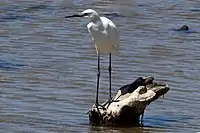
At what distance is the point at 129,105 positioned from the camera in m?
8.80

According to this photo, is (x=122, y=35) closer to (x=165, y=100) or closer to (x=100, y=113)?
(x=165, y=100)

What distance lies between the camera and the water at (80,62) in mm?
9172

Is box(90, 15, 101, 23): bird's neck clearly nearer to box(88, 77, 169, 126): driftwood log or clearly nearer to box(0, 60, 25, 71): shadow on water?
box(88, 77, 169, 126): driftwood log

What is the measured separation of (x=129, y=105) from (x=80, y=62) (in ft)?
11.0

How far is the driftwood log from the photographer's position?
8773mm

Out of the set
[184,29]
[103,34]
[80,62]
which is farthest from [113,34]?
[184,29]

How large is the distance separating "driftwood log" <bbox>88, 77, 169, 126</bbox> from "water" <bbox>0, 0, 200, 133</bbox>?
0.12 metres

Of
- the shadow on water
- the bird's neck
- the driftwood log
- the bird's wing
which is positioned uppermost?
the bird's neck

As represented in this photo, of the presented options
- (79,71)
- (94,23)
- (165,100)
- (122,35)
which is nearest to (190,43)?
(122,35)

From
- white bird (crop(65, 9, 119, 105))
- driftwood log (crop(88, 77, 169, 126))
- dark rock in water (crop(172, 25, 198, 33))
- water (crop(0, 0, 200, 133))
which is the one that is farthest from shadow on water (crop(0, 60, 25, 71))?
dark rock in water (crop(172, 25, 198, 33))

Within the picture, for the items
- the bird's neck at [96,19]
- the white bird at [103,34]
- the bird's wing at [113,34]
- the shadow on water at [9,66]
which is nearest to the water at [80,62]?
the shadow on water at [9,66]

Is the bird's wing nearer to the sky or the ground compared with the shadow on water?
nearer to the sky

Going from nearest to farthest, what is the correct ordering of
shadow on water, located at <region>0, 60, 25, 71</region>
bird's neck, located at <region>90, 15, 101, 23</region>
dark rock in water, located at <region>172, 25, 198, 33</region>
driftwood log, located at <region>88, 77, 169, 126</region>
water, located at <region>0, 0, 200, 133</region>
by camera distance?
driftwood log, located at <region>88, 77, 169, 126</region> → bird's neck, located at <region>90, 15, 101, 23</region> → water, located at <region>0, 0, 200, 133</region> → shadow on water, located at <region>0, 60, 25, 71</region> → dark rock in water, located at <region>172, 25, 198, 33</region>

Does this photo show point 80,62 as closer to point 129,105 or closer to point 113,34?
point 113,34
